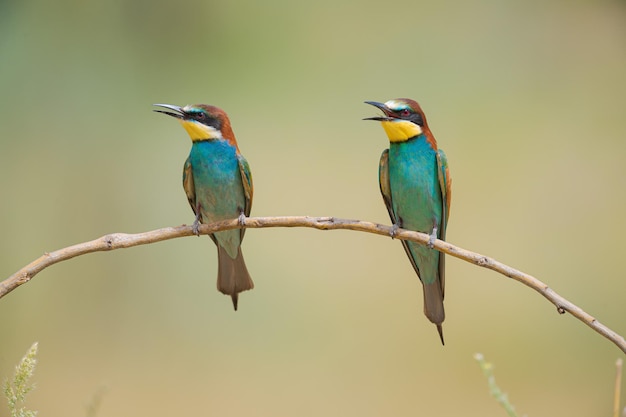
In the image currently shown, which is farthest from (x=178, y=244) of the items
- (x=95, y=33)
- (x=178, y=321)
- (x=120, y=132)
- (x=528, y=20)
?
(x=528, y=20)

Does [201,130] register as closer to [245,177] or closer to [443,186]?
[245,177]

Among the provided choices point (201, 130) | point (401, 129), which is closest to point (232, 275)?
point (201, 130)

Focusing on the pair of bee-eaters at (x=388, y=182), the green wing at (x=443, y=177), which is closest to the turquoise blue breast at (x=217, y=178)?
the pair of bee-eaters at (x=388, y=182)

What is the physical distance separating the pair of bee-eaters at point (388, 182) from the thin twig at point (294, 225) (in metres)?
0.24

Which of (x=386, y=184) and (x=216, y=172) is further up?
(x=216, y=172)

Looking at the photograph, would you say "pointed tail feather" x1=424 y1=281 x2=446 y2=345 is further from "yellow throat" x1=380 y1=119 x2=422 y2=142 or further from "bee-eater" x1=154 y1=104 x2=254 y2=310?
"bee-eater" x1=154 y1=104 x2=254 y2=310

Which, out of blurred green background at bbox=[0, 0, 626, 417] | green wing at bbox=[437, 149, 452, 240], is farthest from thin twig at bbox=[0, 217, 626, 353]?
blurred green background at bbox=[0, 0, 626, 417]

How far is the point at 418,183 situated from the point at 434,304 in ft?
1.32

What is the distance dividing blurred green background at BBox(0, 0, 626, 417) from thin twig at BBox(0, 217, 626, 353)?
1.27 meters

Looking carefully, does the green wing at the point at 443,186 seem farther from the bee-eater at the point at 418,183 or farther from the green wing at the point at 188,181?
the green wing at the point at 188,181

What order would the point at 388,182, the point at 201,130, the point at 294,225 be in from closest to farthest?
the point at 294,225 < the point at 201,130 < the point at 388,182

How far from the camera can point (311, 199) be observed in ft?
10.6

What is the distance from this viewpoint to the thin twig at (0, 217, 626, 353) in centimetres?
167

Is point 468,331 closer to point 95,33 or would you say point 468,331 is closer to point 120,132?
point 120,132
